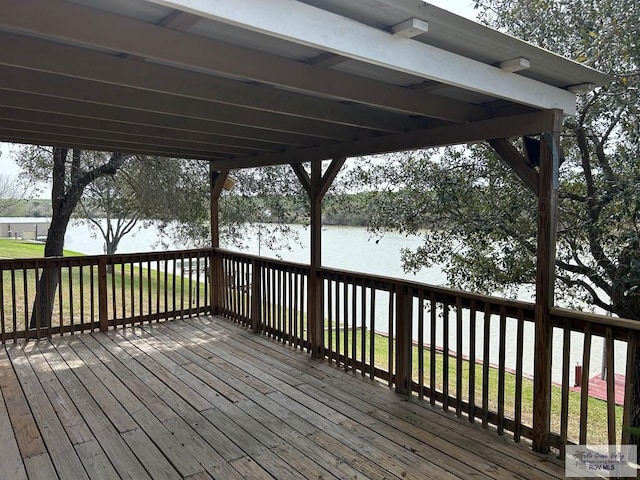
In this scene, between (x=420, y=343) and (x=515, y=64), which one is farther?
(x=420, y=343)

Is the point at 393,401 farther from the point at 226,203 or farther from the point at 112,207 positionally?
the point at 112,207

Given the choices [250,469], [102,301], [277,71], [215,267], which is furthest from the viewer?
[215,267]

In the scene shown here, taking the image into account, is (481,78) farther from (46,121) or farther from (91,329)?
(91,329)

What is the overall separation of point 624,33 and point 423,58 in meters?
3.15

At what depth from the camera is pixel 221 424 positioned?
10.3ft

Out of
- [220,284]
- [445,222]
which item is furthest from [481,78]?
[220,284]

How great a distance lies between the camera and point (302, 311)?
4949 millimetres

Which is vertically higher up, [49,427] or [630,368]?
[630,368]

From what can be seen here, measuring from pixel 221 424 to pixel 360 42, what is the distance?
263 centimetres

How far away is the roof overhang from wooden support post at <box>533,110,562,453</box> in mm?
241

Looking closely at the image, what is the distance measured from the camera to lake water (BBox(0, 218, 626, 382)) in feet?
22.4

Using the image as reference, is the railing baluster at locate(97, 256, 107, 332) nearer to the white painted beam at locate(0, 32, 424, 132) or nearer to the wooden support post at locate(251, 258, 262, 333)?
the wooden support post at locate(251, 258, 262, 333)

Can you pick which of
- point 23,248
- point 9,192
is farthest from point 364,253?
point 23,248

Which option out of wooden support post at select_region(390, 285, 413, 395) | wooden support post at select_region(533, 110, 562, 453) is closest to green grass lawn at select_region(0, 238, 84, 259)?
wooden support post at select_region(390, 285, 413, 395)
